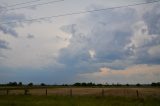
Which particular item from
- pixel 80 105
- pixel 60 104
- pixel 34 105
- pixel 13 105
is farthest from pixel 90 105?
pixel 13 105

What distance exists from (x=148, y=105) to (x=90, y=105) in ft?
19.3

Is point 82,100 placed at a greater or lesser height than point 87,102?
greater

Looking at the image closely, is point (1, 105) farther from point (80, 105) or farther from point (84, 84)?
point (84, 84)

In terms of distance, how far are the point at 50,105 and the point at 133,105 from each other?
27.7ft

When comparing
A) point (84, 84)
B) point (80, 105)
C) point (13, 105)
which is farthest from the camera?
point (84, 84)

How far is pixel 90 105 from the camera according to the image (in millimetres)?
31203

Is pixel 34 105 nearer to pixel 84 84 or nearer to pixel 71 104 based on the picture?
pixel 71 104

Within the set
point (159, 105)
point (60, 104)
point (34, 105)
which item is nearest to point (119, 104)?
point (159, 105)

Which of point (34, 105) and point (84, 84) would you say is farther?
point (84, 84)

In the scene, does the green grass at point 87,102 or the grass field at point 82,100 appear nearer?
the green grass at point 87,102

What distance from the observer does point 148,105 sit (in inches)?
1240

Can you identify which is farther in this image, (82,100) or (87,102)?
(82,100)

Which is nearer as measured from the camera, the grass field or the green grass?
the green grass

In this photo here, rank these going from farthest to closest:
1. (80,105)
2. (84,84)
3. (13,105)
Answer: (84,84) < (13,105) < (80,105)
